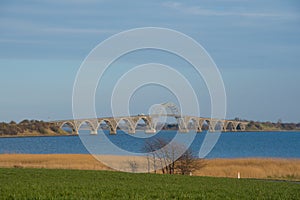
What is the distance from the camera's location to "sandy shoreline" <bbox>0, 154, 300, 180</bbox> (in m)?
50.3

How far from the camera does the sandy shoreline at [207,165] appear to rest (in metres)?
50.3

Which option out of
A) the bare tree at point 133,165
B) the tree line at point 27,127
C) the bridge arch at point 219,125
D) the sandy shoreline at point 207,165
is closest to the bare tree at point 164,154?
the sandy shoreline at point 207,165

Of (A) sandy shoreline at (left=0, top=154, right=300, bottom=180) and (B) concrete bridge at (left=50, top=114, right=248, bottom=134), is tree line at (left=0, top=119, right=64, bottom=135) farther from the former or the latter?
(A) sandy shoreline at (left=0, top=154, right=300, bottom=180)

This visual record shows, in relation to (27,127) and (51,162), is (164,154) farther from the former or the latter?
(27,127)

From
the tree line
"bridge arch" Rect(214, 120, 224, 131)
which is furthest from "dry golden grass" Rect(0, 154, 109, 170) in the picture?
the tree line

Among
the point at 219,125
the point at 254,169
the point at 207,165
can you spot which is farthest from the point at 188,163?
the point at 219,125

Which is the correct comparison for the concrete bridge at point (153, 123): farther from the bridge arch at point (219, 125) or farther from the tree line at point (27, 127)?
the tree line at point (27, 127)

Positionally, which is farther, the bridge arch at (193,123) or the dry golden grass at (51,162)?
the bridge arch at (193,123)

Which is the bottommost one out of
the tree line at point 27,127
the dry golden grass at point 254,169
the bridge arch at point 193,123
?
the dry golden grass at point 254,169

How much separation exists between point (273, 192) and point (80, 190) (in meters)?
8.30

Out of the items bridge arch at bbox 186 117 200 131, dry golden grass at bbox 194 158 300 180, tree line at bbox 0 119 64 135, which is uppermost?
tree line at bbox 0 119 64 135

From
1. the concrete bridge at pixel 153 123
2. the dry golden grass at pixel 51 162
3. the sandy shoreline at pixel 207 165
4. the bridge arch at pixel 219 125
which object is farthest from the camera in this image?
the bridge arch at pixel 219 125

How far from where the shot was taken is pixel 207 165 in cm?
5678

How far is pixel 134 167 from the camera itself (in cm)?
5391
